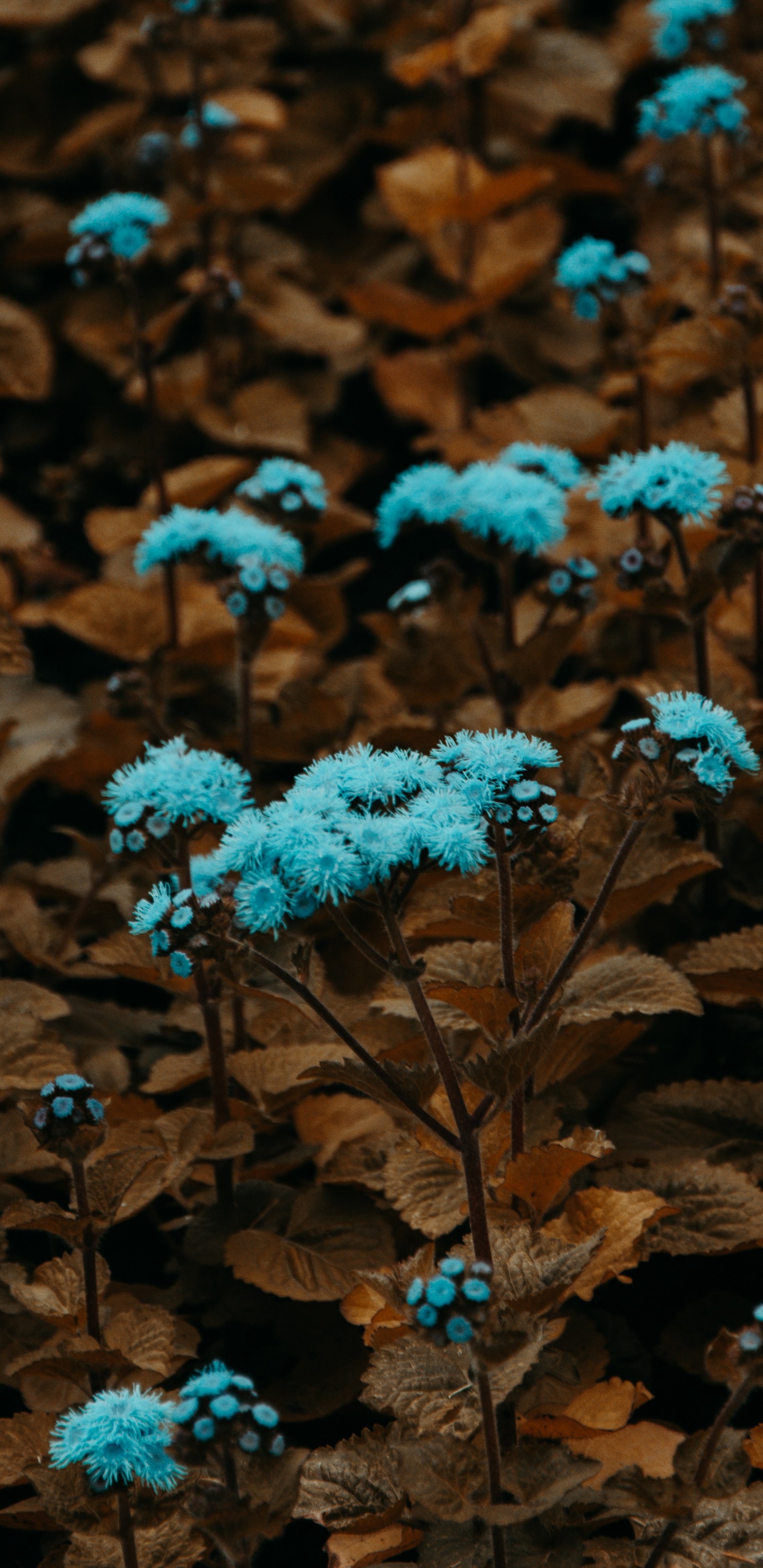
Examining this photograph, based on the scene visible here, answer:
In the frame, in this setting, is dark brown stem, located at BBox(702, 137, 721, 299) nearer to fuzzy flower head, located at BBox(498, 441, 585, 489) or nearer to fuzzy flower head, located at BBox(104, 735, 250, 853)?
fuzzy flower head, located at BBox(498, 441, 585, 489)

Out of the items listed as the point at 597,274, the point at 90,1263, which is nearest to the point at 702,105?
the point at 597,274

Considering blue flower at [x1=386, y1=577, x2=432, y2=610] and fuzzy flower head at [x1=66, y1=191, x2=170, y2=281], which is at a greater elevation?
fuzzy flower head at [x1=66, y1=191, x2=170, y2=281]

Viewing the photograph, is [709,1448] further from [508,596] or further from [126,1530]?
[508,596]

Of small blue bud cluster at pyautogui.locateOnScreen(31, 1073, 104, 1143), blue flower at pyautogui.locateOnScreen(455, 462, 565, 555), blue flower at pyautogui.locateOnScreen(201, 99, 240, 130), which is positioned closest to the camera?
small blue bud cluster at pyautogui.locateOnScreen(31, 1073, 104, 1143)

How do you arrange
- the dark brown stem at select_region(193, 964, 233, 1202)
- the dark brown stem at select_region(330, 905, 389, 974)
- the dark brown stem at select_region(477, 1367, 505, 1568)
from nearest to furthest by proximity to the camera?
1. the dark brown stem at select_region(477, 1367, 505, 1568)
2. the dark brown stem at select_region(330, 905, 389, 974)
3. the dark brown stem at select_region(193, 964, 233, 1202)

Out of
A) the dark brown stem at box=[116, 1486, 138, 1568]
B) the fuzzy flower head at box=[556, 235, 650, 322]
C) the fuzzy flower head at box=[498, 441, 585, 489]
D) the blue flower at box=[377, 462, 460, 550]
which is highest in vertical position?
the fuzzy flower head at box=[556, 235, 650, 322]

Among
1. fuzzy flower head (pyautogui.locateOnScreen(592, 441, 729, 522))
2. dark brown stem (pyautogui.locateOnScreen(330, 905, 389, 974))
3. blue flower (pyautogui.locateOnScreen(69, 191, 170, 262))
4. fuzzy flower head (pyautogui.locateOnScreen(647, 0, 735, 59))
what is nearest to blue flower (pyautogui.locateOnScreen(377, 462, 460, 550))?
fuzzy flower head (pyautogui.locateOnScreen(592, 441, 729, 522))

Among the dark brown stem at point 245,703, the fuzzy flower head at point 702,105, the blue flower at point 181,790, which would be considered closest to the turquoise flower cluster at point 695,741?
the blue flower at point 181,790
